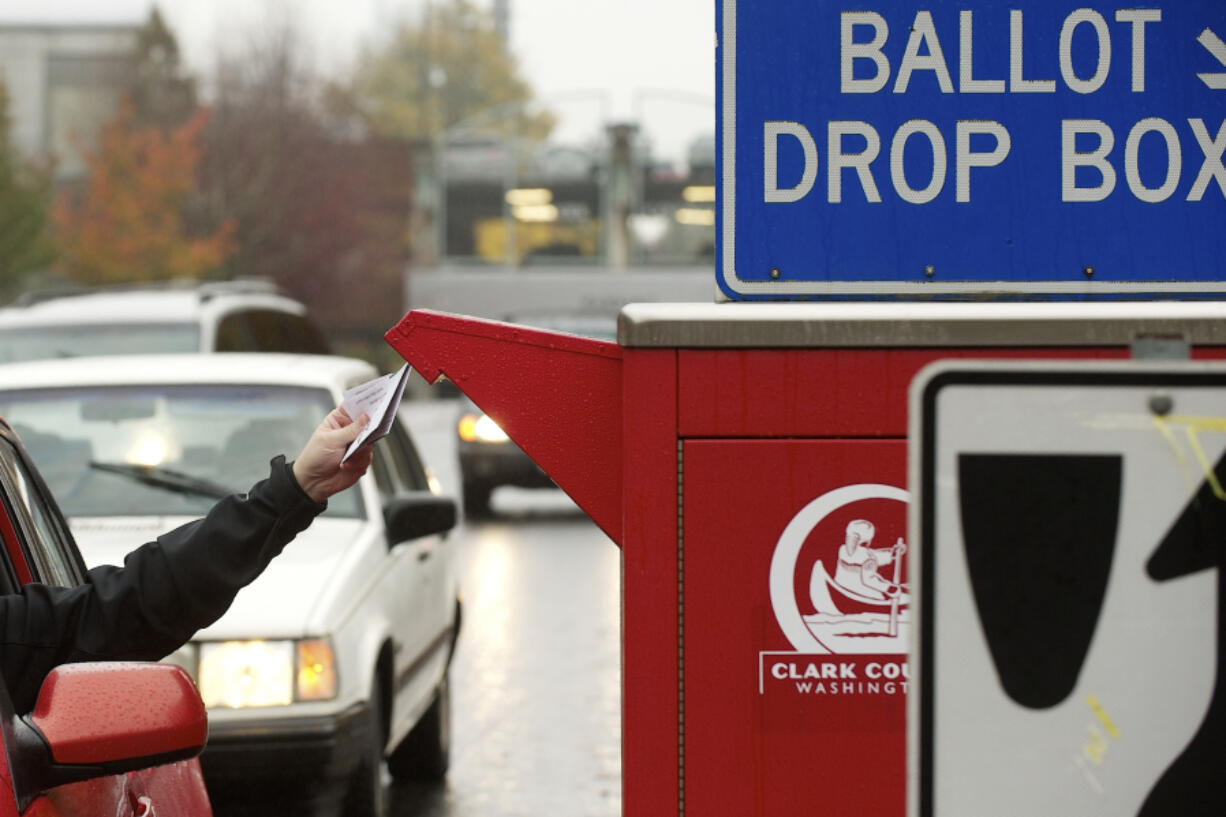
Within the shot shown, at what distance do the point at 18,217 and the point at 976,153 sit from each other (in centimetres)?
4375

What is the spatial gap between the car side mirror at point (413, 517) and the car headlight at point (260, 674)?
962 mm

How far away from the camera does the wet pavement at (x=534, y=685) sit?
761 centimetres

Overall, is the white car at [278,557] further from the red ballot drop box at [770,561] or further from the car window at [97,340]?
the car window at [97,340]

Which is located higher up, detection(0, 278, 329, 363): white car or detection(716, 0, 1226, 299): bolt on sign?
detection(716, 0, 1226, 299): bolt on sign

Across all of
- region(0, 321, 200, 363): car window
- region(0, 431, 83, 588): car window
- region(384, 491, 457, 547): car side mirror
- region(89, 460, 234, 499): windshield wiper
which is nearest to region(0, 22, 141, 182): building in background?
region(0, 321, 200, 363): car window

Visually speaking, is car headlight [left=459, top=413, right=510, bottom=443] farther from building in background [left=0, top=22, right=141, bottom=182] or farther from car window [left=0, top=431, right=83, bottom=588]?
building in background [left=0, top=22, right=141, bottom=182]

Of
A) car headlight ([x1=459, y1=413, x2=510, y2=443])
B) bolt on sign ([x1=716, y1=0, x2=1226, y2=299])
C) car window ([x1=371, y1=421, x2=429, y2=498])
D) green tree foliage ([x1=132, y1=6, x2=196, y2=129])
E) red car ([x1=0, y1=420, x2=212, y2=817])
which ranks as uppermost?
green tree foliage ([x1=132, y1=6, x2=196, y2=129])

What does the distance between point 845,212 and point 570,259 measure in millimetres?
53168

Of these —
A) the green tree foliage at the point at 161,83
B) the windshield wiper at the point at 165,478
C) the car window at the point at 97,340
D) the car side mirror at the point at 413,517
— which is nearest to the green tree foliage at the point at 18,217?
the green tree foliage at the point at 161,83

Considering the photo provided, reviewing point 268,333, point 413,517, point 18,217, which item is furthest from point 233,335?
point 18,217

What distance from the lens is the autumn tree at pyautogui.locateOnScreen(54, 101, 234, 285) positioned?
45.8 metres

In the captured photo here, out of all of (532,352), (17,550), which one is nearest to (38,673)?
(17,550)

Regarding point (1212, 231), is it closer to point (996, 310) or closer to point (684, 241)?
point (996, 310)

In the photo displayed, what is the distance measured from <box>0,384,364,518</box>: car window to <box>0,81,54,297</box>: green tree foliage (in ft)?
128
